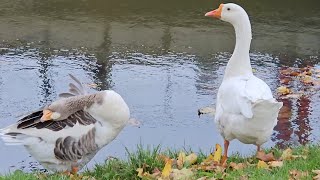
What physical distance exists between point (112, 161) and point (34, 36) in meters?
5.73

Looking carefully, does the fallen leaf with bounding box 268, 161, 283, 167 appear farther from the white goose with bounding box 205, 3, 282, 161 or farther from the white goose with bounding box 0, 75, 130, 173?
the white goose with bounding box 0, 75, 130, 173

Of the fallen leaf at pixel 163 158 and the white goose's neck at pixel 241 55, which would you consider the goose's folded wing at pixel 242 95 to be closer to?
the white goose's neck at pixel 241 55

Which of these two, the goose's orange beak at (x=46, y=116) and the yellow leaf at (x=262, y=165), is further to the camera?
the goose's orange beak at (x=46, y=116)

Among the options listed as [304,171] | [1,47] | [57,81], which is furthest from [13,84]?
[304,171]

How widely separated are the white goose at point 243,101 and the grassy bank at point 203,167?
0.22 m

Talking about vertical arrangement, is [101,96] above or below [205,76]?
above

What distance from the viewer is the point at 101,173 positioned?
5.05 m

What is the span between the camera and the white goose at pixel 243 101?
492 cm

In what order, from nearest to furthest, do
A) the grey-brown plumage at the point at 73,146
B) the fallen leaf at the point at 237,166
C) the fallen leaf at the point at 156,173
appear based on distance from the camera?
1. the fallen leaf at the point at 156,173
2. the fallen leaf at the point at 237,166
3. the grey-brown plumage at the point at 73,146

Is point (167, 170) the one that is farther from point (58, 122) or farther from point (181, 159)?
point (58, 122)

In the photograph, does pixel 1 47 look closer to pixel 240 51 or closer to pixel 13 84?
pixel 13 84

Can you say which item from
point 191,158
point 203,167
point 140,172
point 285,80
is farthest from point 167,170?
point 285,80

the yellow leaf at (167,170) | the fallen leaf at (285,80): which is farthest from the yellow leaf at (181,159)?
the fallen leaf at (285,80)

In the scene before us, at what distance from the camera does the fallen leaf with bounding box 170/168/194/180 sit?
472 cm
